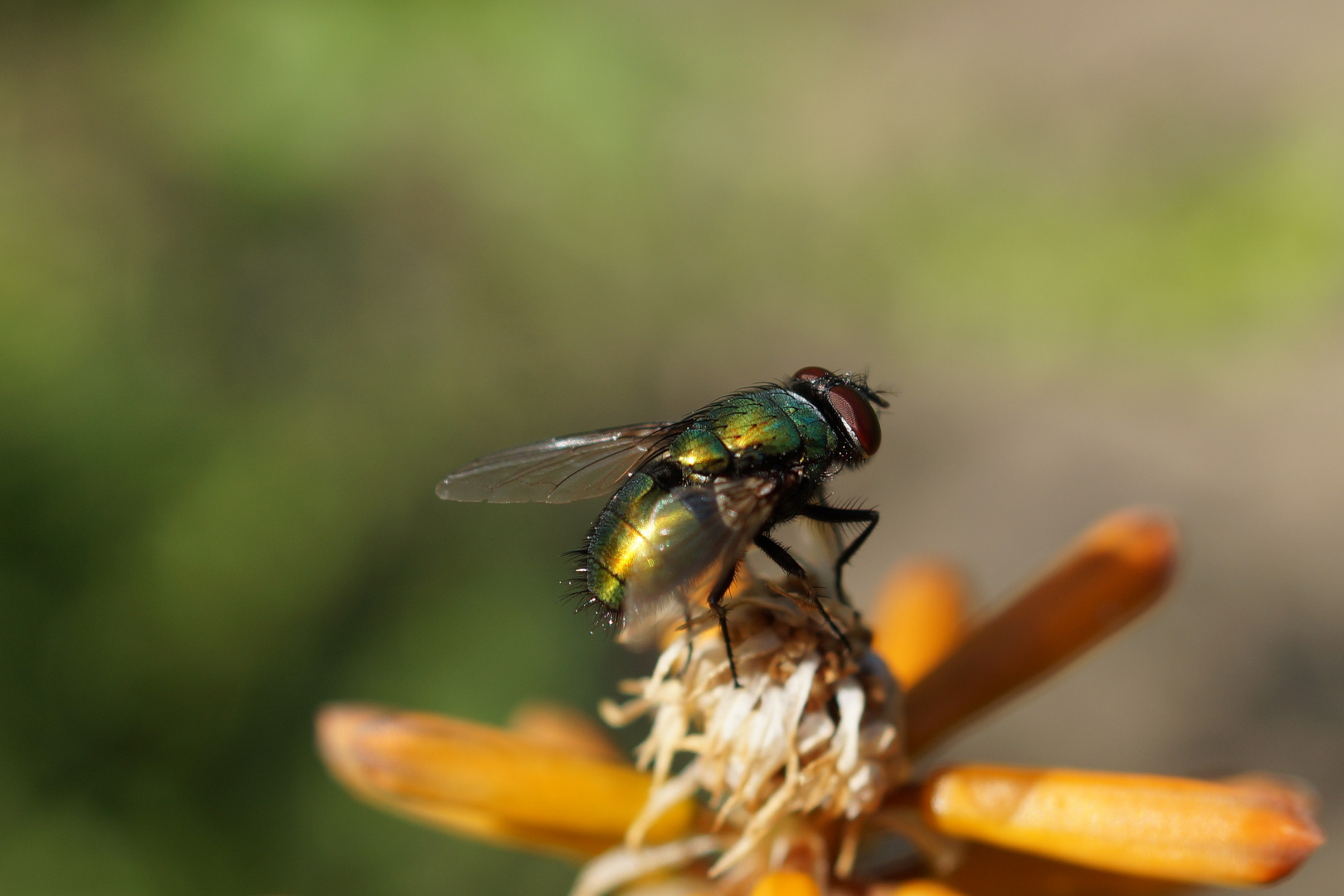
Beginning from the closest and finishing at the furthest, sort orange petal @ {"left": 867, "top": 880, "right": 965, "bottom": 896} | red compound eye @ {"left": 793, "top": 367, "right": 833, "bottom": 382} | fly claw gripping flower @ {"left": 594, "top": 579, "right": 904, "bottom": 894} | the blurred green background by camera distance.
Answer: fly claw gripping flower @ {"left": 594, "top": 579, "right": 904, "bottom": 894}
orange petal @ {"left": 867, "top": 880, "right": 965, "bottom": 896}
red compound eye @ {"left": 793, "top": 367, "right": 833, "bottom": 382}
the blurred green background

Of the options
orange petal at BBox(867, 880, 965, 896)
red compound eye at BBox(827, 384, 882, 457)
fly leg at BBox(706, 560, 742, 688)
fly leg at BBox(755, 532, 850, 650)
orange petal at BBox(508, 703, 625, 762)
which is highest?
red compound eye at BBox(827, 384, 882, 457)

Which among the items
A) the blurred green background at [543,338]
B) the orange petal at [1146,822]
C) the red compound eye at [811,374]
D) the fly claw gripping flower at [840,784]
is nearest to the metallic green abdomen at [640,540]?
the fly claw gripping flower at [840,784]

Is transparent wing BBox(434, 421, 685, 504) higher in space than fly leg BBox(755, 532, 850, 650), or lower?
higher

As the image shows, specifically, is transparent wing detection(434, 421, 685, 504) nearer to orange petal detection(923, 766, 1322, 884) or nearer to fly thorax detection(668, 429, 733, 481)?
fly thorax detection(668, 429, 733, 481)

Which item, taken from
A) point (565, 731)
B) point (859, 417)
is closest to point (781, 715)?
point (859, 417)

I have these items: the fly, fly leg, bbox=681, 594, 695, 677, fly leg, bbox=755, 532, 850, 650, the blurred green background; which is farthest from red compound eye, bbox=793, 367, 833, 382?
the blurred green background

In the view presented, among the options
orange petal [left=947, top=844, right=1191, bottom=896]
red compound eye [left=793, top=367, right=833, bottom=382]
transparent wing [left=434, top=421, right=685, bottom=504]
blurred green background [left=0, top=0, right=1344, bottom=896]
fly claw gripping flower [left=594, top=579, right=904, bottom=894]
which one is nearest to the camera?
fly claw gripping flower [left=594, top=579, right=904, bottom=894]

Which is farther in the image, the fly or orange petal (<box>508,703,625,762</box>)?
orange petal (<box>508,703,625,762</box>)

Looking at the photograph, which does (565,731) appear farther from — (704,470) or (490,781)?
(704,470)
